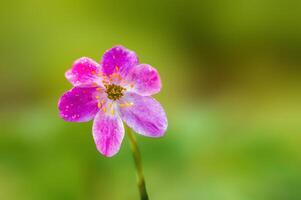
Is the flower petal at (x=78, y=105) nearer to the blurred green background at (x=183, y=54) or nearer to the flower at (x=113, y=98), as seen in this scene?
the flower at (x=113, y=98)

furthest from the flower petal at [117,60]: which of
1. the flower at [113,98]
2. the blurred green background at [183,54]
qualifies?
the blurred green background at [183,54]

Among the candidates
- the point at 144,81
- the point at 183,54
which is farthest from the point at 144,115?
the point at 183,54

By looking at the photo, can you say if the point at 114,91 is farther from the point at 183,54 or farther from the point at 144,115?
the point at 183,54

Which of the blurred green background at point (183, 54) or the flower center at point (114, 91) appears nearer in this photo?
the flower center at point (114, 91)

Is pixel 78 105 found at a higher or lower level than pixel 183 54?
lower

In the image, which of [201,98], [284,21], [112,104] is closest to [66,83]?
[201,98]

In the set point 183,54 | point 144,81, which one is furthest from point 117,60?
point 183,54

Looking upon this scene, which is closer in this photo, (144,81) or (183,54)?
(144,81)
